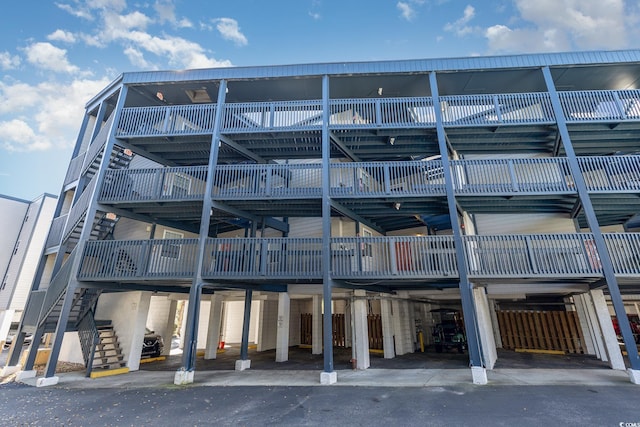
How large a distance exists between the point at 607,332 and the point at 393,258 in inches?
329

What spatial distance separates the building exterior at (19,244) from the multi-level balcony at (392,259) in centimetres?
1195

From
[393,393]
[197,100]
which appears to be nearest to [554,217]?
[393,393]

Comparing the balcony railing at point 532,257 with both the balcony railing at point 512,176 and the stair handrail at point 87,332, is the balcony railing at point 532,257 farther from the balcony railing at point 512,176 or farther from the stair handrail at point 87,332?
the stair handrail at point 87,332

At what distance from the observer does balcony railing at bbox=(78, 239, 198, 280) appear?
10625 millimetres

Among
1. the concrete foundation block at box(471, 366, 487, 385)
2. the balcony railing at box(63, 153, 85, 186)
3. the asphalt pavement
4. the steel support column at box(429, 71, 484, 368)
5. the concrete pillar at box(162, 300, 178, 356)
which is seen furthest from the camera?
the concrete pillar at box(162, 300, 178, 356)

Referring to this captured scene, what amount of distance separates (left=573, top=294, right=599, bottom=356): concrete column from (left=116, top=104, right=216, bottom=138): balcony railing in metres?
17.8

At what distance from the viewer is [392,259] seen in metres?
10.3

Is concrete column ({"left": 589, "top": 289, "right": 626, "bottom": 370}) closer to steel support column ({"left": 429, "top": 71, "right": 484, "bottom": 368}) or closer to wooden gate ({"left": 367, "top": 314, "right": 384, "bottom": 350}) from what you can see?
steel support column ({"left": 429, "top": 71, "right": 484, "bottom": 368})

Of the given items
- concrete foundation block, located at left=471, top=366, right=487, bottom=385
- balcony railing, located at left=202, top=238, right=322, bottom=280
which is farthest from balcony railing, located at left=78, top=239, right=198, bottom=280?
concrete foundation block, located at left=471, top=366, right=487, bottom=385

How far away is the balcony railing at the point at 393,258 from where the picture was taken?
984cm

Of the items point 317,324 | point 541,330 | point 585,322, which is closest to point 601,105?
point 585,322

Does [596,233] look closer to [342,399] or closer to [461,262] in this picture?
[461,262]

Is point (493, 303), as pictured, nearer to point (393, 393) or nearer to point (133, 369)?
point (393, 393)

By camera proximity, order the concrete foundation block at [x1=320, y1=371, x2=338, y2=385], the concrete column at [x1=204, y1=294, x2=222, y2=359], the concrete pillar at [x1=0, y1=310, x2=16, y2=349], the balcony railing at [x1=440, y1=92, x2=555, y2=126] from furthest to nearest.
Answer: the concrete pillar at [x1=0, y1=310, x2=16, y2=349], the concrete column at [x1=204, y1=294, x2=222, y2=359], the balcony railing at [x1=440, y1=92, x2=555, y2=126], the concrete foundation block at [x1=320, y1=371, x2=338, y2=385]
